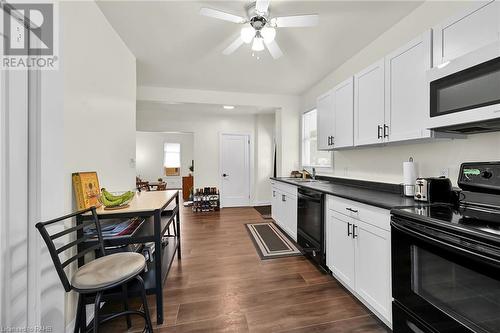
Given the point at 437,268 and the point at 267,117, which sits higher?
the point at 267,117

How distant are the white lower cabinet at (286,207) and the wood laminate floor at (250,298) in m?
0.58

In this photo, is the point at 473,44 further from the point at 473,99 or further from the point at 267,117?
the point at 267,117

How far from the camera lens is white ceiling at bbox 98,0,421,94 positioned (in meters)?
1.94

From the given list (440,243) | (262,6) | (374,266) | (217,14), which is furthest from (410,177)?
(217,14)

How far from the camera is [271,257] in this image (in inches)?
106

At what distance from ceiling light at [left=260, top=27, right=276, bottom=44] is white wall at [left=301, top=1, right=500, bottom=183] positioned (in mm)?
1354

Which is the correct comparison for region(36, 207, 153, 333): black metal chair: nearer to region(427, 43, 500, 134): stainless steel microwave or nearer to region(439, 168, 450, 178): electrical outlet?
region(427, 43, 500, 134): stainless steel microwave

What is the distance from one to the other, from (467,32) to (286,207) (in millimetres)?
2684

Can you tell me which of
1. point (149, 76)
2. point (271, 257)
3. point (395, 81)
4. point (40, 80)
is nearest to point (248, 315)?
point (271, 257)

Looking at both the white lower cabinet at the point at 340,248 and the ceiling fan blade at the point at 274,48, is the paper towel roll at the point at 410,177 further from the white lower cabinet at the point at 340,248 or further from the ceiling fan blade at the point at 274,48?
the ceiling fan blade at the point at 274,48

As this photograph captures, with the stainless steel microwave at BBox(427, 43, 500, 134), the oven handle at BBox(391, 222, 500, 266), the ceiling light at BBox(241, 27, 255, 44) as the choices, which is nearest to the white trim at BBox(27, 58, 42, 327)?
the ceiling light at BBox(241, 27, 255, 44)

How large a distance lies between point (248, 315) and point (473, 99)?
2142 mm

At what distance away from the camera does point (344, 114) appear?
2564 mm

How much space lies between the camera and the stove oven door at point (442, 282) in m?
0.90
